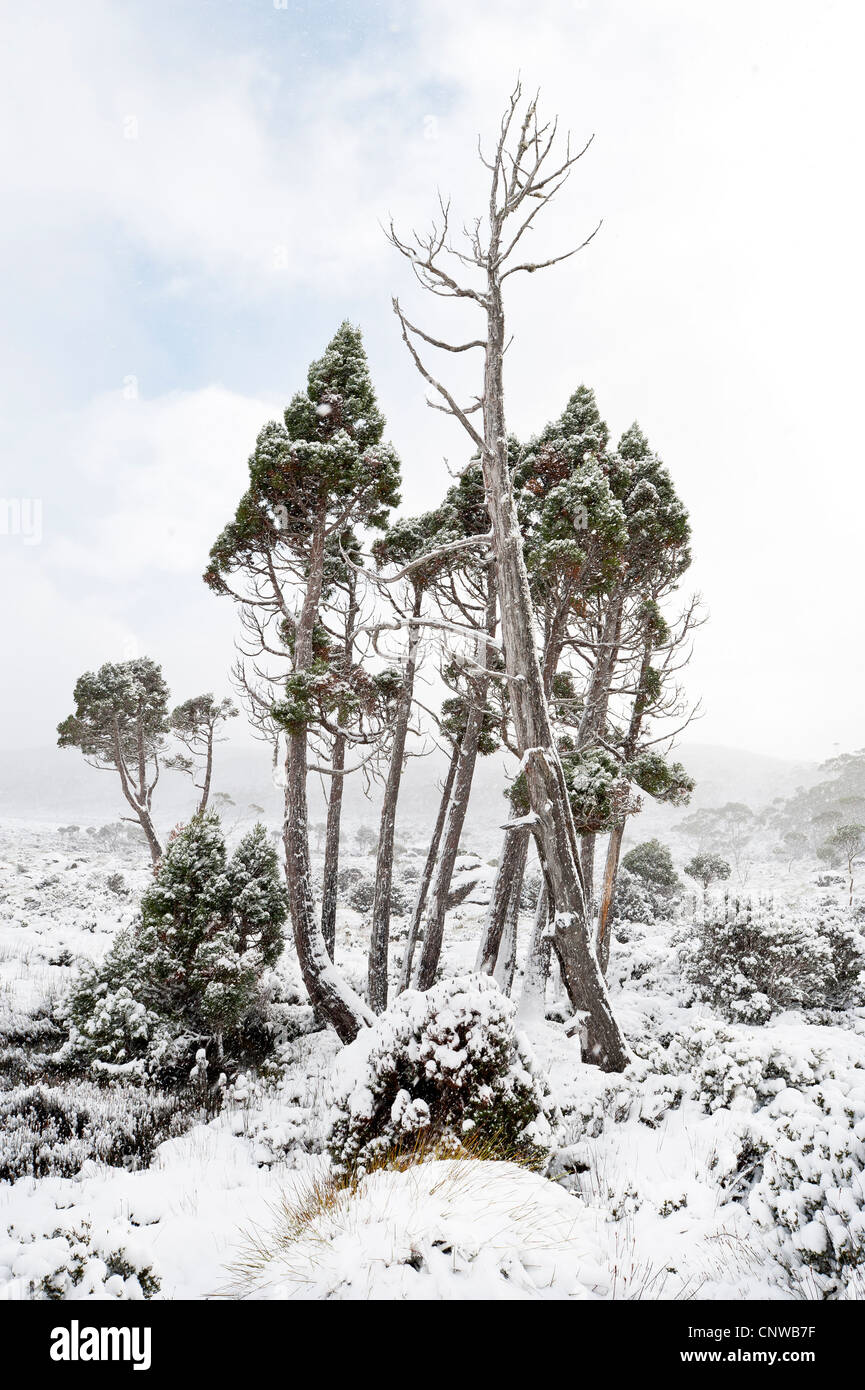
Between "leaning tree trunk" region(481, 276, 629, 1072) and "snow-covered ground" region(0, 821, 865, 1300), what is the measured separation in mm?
645

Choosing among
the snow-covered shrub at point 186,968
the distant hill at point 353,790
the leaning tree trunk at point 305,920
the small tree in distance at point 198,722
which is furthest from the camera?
the distant hill at point 353,790

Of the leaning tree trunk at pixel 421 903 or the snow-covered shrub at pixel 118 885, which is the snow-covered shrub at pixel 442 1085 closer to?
the leaning tree trunk at pixel 421 903

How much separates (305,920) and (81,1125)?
3146 mm

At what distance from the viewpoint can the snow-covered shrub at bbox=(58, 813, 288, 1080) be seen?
23.4 feet

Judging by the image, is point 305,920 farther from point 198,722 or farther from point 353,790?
point 353,790

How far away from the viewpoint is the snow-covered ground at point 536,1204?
2635mm

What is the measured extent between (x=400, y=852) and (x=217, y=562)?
34.4 m

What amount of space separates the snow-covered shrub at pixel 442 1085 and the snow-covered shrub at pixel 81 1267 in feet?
5.22

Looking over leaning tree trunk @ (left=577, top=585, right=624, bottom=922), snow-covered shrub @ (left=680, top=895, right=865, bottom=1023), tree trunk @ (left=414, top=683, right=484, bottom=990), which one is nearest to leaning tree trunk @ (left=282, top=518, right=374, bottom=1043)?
tree trunk @ (left=414, top=683, right=484, bottom=990)

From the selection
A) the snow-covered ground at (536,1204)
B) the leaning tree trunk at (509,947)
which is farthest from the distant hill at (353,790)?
the snow-covered ground at (536,1204)

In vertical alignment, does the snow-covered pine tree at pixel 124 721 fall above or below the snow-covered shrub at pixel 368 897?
above

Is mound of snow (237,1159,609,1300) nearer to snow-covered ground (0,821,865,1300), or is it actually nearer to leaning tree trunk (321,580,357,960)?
snow-covered ground (0,821,865,1300)
